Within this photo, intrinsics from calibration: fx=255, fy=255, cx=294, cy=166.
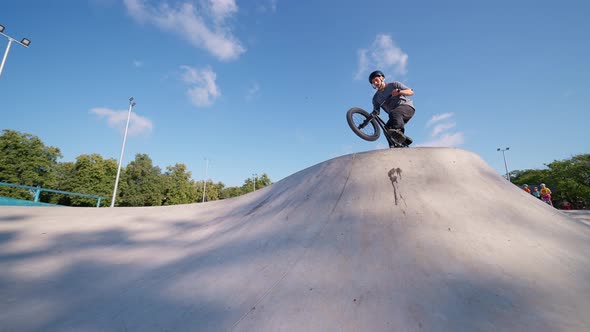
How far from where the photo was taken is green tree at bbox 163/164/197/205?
137 feet

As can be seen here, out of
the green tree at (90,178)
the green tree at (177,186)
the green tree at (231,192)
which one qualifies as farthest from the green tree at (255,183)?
the green tree at (90,178)

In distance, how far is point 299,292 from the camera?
1.43m

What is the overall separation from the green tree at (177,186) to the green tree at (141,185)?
124 cm

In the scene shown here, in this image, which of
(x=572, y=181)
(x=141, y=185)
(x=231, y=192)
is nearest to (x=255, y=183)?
(x=231, y=192)

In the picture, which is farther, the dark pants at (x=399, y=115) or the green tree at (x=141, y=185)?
the green tree at (x=141, y=185)

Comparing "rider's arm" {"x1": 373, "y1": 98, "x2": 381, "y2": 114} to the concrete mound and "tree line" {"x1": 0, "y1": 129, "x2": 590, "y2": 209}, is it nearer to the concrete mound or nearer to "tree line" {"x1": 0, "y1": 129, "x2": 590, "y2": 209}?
the concrete mound

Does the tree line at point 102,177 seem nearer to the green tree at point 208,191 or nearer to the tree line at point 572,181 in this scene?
the tree line at point 572,181

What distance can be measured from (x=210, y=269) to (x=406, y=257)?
1.36 m

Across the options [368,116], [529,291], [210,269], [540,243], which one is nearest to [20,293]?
[210,269]

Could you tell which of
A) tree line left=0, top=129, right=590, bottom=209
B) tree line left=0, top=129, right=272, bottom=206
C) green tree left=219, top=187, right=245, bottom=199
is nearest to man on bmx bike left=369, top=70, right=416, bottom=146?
tree line left=0, top=129, right=590, bottom=209

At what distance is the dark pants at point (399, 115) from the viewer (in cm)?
452

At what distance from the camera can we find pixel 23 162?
32.7m

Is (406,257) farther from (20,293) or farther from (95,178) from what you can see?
(95,178)

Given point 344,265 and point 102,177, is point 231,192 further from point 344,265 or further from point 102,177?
point 344,265
